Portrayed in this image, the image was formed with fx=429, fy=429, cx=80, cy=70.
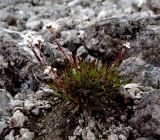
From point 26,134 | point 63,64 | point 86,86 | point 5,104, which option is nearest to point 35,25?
point 63,64

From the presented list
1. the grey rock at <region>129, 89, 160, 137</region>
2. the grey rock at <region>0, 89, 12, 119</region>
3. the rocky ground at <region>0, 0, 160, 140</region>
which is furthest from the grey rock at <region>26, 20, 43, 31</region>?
the grey rock at <region>129, 89, 160, 137</region>

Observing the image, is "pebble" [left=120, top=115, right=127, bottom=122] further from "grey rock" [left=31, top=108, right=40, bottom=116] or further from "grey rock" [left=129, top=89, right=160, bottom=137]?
"grey rock" [left=31, top=108, right=40, bottom=116]

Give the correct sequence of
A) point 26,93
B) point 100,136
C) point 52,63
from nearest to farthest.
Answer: point 100,136
point 26,93
point 52,63

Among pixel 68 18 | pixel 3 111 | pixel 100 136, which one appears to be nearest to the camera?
pixel 100 136

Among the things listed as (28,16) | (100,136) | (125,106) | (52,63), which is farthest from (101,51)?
(28,16)

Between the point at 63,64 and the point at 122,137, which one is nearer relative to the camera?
the point at 122,137

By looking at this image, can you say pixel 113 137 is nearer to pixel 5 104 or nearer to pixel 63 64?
pixel 5 104

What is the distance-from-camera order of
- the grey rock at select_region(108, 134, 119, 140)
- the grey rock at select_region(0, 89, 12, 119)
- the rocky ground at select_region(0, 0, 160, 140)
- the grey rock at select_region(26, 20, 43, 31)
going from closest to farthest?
1. the grey rock at select_region(108, 134, 119, 140)
2. the rocky ground at select_region(0, 0, 160, 140)
3. the grey rock at select_region(0, 89, 12, 119)
4. the grey rock at select_region(26, 20, 43, 31)

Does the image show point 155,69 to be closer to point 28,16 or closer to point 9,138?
point 9,138
